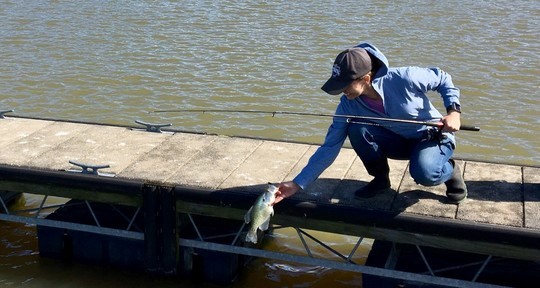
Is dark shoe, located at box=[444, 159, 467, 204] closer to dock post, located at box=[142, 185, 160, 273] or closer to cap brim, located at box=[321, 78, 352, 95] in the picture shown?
cap brim, located at box=[321, 78, 352, 95]

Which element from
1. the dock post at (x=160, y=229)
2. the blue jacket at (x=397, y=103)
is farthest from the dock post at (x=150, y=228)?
the blue jacket at (x=397, y=103)

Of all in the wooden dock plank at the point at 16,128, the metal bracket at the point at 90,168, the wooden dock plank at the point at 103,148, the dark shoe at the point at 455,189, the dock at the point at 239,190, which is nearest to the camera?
the dock at the point at 239,190

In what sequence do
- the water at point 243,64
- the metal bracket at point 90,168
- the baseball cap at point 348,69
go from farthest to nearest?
the water at point 243,64
the metal bracket at point 90,168
the baseball cap at point 348,69

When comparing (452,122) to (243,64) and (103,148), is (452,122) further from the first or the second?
(243,64)

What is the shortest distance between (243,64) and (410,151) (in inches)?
333

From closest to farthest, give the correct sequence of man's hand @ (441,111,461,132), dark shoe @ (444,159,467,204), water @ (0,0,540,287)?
man's hand @ (441,111,461,132) → dark shoe @ (444,159,467,204) → water @ (0,0,540,287)

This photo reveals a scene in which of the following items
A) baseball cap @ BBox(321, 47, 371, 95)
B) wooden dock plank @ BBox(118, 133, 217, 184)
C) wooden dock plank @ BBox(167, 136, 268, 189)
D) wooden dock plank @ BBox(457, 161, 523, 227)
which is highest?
baseball cap @ BBox(321, 47, 371, 95)

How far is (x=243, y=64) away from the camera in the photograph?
14.6 m

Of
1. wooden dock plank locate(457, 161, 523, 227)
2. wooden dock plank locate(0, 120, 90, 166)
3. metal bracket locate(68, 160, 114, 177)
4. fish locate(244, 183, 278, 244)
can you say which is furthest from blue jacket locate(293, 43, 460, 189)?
wooden dock plank locate(0, 120, 90, 166)

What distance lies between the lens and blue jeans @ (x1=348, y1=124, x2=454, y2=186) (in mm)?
6164

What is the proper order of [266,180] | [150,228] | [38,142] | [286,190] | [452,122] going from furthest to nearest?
1. [38,142]
2. [150,228]
3. [266,180]
4. [286,190]
5. [452,122]

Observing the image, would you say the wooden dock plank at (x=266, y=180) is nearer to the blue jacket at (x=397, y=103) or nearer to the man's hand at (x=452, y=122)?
the blue jacket at (x=397, y=103)

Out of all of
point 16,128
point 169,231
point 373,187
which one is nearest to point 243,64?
point 16,128

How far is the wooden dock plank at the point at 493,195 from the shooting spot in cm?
624
